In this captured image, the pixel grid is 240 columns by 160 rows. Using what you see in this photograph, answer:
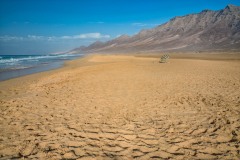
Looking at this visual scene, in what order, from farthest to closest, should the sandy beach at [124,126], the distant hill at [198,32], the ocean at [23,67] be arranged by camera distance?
1. the distant hill at [198,32]
2. the ocean at [23,67]
3. the sandy beach at [124,126]

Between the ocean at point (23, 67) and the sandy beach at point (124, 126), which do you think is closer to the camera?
the sandy beach at point (124, 126)

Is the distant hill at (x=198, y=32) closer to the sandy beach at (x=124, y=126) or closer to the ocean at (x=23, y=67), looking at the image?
the ocean at (x=23, y=67)

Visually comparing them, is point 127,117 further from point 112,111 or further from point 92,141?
point 92,141

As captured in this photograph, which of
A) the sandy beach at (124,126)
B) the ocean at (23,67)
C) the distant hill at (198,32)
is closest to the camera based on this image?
the sandy beach at (124,126)

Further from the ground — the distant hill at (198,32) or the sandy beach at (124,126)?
the distant hill at (198,32)

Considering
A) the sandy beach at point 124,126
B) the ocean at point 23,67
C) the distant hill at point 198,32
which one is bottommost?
the sandy beach at point 124,126

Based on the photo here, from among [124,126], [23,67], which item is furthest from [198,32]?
[124,126]

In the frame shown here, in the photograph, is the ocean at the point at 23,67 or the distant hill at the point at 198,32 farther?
the distant hill at the point at 198,32

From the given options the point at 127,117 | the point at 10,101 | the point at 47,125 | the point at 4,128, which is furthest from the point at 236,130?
the point at 10,101

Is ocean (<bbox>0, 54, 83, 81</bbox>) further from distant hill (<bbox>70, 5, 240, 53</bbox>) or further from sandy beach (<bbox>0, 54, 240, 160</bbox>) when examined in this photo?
distant hill (<bbox>70, 5, 240, 53</bbox>)

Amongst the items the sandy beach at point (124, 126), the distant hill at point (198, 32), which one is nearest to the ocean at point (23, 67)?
the sandy beach at point (124, 126)

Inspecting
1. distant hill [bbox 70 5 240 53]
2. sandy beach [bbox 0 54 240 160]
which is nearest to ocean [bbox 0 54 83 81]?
sandy beach [bbox 0 54 240 160]

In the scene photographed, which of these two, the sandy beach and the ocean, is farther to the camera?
the ocean

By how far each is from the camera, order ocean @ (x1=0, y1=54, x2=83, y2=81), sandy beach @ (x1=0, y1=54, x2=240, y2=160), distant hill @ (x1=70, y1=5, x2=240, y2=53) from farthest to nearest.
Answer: distant hill @ (x1=70, y1=5, x2=240, y2=53)
ocean @ (x1=0, y1=54, x2=83, y2=81)
sandy beach @ (x1=0, y1=54, x2=240, y2=160)
